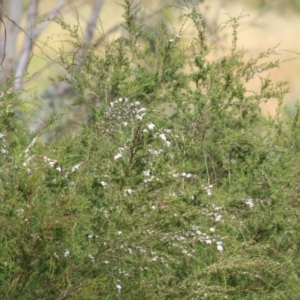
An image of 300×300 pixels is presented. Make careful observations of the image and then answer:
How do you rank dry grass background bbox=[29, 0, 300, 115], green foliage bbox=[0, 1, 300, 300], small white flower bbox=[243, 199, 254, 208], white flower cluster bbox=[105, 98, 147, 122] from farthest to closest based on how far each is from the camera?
1. dry grass background bbox=[29, 0, 300, 115]
2. small white flower bbox=[243, 199, 254, 208]
3. white flower cluster bbox=[105, 98, 147, 122]
4. green foliage bbox=[0, 1, 300, 300]

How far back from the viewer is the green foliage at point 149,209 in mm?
3078

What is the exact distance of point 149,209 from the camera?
130 inches

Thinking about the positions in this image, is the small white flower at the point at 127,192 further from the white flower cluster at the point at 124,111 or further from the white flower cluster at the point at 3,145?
the white flower cluster at the point at 3,145

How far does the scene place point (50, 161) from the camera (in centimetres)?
332

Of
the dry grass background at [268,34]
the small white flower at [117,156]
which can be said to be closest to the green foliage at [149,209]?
the small white flower at [117,156]

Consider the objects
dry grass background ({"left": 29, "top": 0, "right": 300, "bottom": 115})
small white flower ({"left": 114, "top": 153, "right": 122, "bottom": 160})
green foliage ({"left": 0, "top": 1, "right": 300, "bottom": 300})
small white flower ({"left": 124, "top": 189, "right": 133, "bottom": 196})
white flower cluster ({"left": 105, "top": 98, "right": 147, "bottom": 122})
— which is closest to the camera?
green foliage ({"left": 0, "top": 1, "right": 300, "bottom": 300})

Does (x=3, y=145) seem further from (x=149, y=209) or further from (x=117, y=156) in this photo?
(x=149, y=209)

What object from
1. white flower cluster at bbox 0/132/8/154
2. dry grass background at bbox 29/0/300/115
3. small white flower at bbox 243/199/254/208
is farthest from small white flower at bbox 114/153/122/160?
dry grass background at bbox 29/0/300/115

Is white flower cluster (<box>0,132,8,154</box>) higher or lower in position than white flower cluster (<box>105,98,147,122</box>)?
lower

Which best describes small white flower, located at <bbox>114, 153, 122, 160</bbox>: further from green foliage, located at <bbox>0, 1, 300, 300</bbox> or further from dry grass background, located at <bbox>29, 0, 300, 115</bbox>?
dry grass background, located at <bbox>29, 0, 300, 115</bbox>

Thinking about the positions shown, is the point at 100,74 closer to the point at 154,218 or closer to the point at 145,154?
the point at 145,154

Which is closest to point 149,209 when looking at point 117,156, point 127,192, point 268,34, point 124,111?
point 127,192

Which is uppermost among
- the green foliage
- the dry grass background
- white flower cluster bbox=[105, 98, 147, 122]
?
the dry grass background

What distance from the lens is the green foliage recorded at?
3.08m
